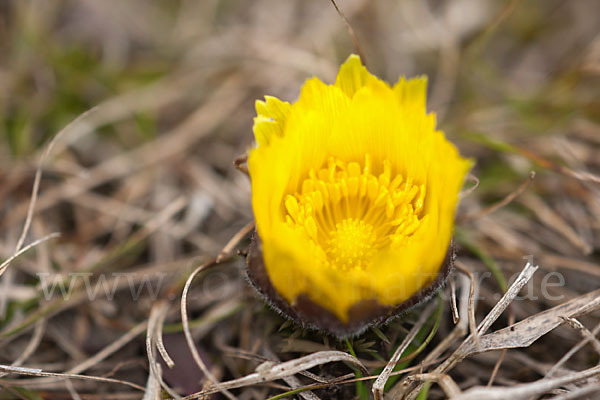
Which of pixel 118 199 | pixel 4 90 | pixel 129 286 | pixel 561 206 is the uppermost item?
pixel 4 90

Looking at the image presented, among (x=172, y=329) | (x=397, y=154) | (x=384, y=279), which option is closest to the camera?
(x=384, y=279)

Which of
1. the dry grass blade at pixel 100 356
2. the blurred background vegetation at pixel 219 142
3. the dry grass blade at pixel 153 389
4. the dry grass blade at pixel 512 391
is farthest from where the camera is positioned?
the blurred background vegetation at pixel 219 142

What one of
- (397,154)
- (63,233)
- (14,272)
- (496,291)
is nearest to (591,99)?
(496,291)

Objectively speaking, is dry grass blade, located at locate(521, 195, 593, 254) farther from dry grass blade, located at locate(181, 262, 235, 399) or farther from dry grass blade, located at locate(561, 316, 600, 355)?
dry grass blade, located at locate(181, 262, 235, 399)

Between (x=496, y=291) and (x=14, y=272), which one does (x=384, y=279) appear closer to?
(x=496, y=291)

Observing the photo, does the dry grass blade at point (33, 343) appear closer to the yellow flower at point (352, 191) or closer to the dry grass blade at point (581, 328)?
the yellow flower at point (352, 191)

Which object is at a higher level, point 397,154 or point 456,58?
point 397,154

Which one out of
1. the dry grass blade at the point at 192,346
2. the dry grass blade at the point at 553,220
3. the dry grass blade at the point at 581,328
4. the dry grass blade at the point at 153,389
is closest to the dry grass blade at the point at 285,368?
the dry grass blade at the point at 192,346
